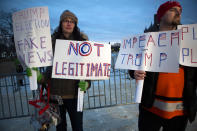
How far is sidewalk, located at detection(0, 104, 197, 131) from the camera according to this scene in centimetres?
296

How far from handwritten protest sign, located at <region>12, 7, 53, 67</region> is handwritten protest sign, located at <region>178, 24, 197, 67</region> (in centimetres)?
158

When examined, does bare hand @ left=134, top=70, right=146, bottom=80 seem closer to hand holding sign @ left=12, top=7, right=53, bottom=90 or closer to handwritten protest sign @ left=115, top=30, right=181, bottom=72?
handwritten protest sign @ left=115, top=30, right=181, bottom=72

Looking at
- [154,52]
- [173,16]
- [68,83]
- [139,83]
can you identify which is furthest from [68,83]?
[173,16]

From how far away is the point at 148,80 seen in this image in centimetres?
145

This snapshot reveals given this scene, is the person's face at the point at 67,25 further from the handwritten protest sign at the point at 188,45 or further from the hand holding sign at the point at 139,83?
the handwritten protest sign at the point at 188,45

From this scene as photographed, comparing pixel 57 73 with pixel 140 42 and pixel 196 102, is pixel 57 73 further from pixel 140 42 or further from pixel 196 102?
pixel 196 102

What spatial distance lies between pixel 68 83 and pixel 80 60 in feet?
1.23

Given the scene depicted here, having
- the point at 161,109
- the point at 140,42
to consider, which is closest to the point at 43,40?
the point at 140,42

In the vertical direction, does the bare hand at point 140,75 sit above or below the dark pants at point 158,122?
above

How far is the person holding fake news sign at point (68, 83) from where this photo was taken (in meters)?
1.72

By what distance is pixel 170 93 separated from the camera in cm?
135

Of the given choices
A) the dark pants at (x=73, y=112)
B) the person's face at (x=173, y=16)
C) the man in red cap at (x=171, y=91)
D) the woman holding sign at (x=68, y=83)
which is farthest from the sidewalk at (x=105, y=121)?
the person's face at (x=173, y=16)

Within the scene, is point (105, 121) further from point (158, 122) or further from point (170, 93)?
point (170, 93)

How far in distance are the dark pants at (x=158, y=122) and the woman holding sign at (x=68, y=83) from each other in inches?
33.3
